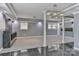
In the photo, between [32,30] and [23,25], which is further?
[32,30]

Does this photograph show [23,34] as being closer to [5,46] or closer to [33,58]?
[5,46]

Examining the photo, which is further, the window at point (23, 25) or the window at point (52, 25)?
the window at point (52, 25)

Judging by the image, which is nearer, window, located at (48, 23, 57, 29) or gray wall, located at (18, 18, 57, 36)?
gray wall, located at (18, 18, 57, 36)

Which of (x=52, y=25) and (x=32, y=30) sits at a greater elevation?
(x=52, y=25)

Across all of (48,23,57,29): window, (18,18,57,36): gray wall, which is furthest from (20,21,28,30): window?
(48,23,57,29): window

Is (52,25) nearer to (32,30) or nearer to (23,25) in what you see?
(32,30)

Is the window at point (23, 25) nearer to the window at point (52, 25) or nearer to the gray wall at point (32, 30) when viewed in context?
the gray wall at point (32, 30)

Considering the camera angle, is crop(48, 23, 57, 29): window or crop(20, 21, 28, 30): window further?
crop(48, 23, 57, 29): window

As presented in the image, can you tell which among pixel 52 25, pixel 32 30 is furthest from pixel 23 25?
pixel 52 25

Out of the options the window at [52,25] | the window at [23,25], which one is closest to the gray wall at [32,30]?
the window at [23,25]

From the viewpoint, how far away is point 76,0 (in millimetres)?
1888

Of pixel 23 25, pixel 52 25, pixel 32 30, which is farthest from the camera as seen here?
pixel 52 25

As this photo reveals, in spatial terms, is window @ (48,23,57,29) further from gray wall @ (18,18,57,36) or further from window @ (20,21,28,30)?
window @ (20,21,28,30)

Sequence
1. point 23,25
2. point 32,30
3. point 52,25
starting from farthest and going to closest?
point 52,25, point 32,30, point 23,25
